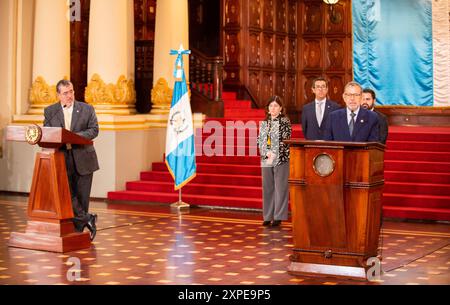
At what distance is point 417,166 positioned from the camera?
12352 millimetres

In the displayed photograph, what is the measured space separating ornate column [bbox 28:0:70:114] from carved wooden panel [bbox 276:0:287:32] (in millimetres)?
5038

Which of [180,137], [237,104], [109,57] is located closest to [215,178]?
[180,137]

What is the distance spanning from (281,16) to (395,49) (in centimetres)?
263

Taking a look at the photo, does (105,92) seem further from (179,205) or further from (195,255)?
(195,255)

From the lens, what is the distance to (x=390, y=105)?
16.3 m

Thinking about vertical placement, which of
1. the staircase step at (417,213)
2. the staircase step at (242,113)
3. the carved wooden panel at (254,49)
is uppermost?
the carved wooden panel at (254,49)

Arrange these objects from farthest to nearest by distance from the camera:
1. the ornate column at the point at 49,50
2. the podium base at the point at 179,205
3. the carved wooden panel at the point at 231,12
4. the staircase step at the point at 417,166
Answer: the carved wooden panel at the point at 231,12, the ornate column at the point at 49,50, the podium base at the point at 179,205, the staircase step at the point at 417,166

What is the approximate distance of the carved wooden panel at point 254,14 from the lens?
1691 cm

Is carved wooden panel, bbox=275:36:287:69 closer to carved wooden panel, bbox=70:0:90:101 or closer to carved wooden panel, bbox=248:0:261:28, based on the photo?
carved wooden panel, bbox=248:0:261:28

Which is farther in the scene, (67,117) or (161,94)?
(161,94)

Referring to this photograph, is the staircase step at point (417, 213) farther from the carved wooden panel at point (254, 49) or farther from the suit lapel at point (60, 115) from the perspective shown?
the carved wooden panel at point (254, 49)

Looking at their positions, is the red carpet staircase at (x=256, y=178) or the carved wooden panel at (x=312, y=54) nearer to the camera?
the red carpet staircase at (x=256, y=178)

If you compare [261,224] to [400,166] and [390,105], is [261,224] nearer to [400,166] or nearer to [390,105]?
[400,166]

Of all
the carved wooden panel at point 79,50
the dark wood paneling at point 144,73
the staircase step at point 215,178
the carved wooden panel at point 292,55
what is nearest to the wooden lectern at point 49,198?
the staircase step at point 215,178
